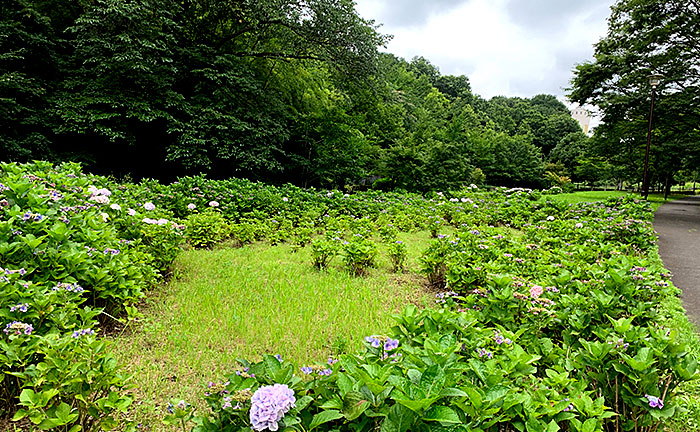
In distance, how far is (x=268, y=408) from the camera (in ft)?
2.90

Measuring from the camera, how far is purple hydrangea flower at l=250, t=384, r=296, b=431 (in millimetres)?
885

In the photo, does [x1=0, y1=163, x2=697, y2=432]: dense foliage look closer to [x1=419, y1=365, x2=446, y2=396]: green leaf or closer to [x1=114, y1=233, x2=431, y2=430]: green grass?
[x1=419, y1=365, x2=446, y2=396]: green leaf

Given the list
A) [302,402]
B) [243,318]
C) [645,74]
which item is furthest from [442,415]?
[645,74]

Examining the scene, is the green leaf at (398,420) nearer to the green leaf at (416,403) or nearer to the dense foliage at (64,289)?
the green leaf at (416,403)

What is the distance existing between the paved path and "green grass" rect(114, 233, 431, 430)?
2.69 m

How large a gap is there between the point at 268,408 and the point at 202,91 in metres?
11.4

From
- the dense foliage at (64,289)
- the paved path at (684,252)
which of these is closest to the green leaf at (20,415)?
the dense foliage at (64,289)

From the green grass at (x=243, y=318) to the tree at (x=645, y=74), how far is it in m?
12.6

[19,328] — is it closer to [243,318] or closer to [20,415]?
[20,415]

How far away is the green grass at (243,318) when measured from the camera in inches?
82.3

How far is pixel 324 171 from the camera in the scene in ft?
39.6

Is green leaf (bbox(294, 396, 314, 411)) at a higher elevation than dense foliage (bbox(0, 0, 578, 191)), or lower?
lower

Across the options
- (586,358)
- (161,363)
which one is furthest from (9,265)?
(586,358)

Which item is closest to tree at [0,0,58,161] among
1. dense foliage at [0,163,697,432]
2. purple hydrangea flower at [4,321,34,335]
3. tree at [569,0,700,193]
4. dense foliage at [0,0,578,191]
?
dense foliage at [0,0,578,191]
